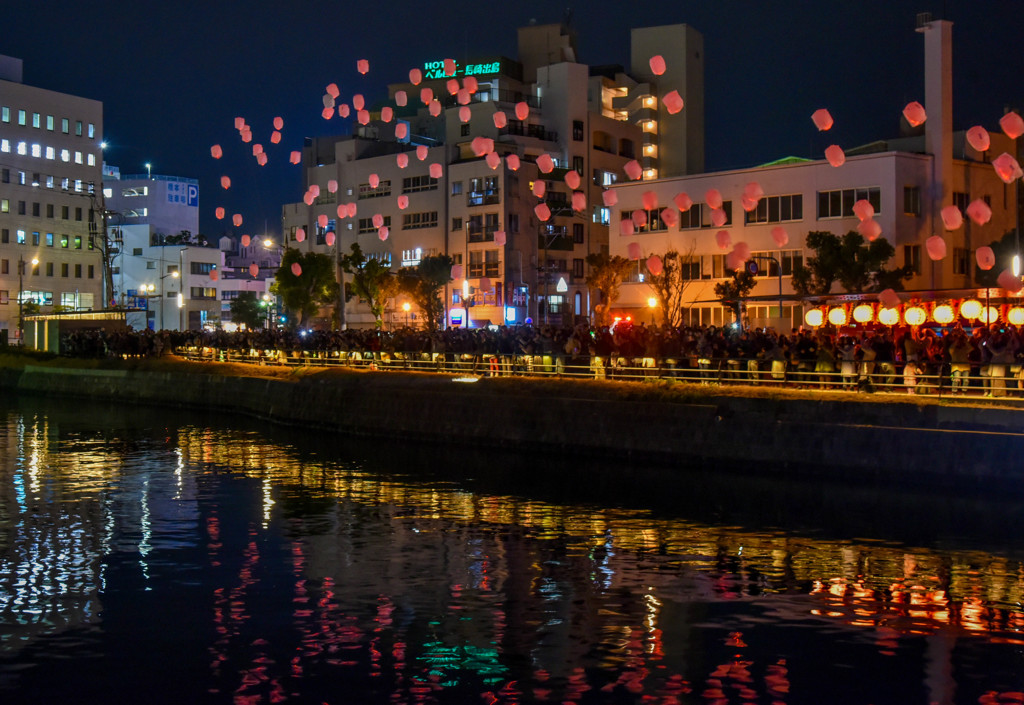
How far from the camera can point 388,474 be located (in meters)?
29.8

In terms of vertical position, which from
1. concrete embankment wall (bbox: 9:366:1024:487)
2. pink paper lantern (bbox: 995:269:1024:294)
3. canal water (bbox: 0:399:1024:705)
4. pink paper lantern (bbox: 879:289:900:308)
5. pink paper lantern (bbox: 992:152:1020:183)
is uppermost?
pink paper lantern (bbox: 992:152:1020:183)

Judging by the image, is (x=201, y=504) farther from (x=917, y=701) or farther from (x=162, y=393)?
(x=162, y=393)

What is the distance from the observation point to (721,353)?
3219 cm

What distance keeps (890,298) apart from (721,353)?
6032 millimetres

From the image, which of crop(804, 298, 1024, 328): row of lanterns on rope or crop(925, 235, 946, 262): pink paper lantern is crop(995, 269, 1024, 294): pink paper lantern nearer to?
crop(804, 298, 1024, 328): row of lanterns on rope

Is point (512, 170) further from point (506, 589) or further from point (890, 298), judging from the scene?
point (506, 589)

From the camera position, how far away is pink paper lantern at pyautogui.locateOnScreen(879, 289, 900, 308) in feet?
111

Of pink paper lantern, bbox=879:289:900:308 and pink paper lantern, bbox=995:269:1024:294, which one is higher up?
pink paper lantern, bbox=995:269:1024:294

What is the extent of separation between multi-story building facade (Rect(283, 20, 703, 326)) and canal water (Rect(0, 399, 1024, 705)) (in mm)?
41118

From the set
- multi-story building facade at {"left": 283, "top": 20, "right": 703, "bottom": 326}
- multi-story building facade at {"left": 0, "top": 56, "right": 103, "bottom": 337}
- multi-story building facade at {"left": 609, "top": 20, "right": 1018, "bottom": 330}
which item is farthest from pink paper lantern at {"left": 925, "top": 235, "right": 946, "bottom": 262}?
multi-story building facade at {"left": 0, "top": 56, "right": 103, "bottom": 337}

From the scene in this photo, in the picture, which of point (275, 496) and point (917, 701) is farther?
point (275, 496)

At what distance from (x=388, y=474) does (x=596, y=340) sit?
32.2 feet

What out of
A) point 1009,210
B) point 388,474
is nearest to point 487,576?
point 388,474

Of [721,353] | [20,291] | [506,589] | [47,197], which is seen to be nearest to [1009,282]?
[721,353]
